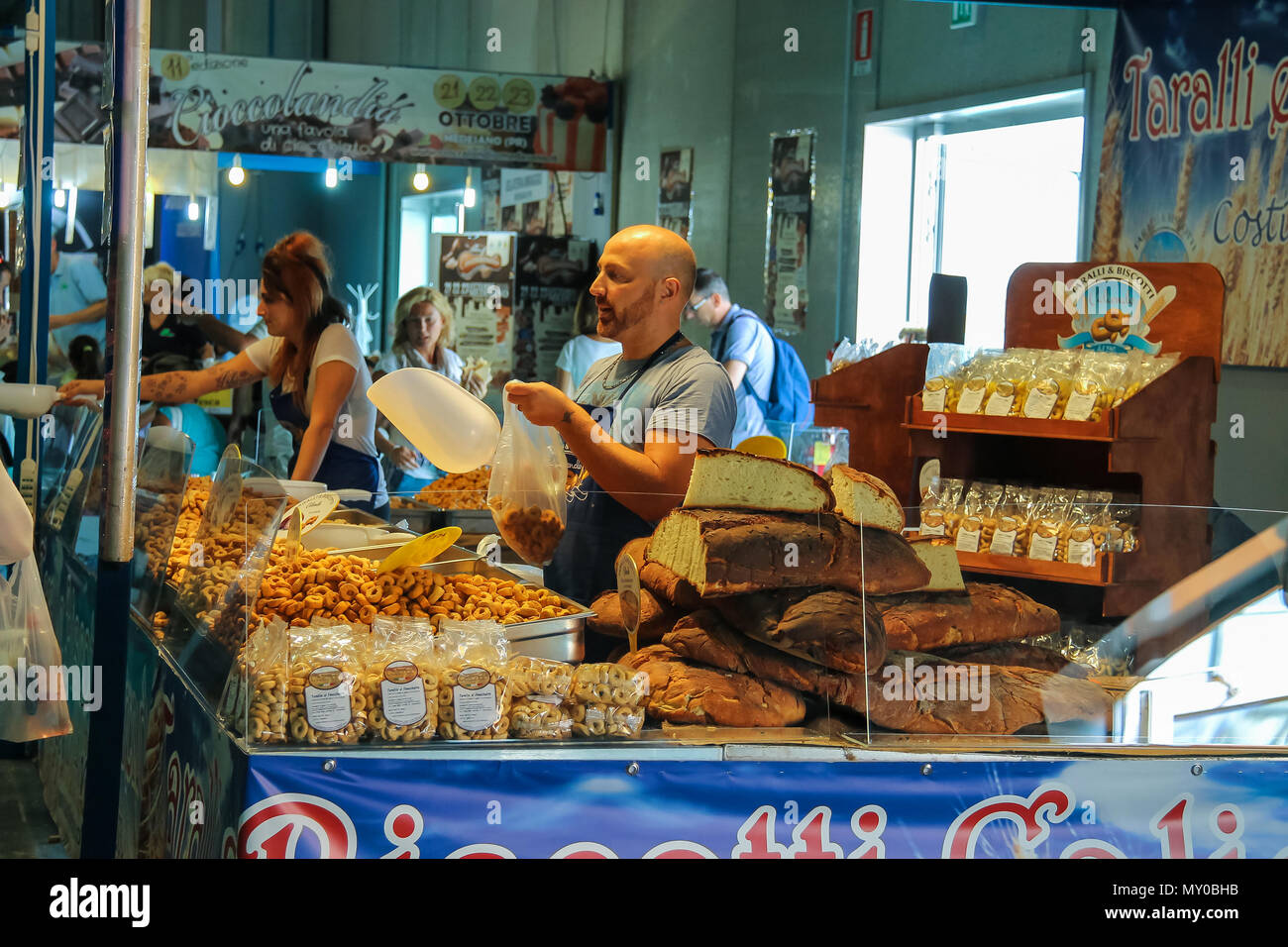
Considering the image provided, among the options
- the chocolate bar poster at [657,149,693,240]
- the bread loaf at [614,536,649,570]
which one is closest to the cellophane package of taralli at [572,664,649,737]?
the bread loaf at [614,536,649,570]

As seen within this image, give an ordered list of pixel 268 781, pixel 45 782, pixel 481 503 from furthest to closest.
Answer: pixel 45 782, pixel 481 503, pixel 268 781

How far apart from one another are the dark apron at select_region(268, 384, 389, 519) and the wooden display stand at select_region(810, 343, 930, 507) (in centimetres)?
163

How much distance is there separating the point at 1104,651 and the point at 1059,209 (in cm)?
423

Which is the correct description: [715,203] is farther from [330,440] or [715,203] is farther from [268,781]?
[268,781]

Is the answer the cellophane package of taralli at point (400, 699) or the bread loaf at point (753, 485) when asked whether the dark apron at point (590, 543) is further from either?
the cellophane package of taralli at point (400, 699)

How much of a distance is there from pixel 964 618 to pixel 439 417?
3.93 feet

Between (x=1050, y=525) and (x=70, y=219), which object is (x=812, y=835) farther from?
(x=70, y=219)

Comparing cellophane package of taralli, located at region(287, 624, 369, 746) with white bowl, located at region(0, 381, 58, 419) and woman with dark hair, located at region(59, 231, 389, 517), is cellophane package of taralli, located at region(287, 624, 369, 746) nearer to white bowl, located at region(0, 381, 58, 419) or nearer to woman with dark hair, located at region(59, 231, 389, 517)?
white bowl, located at region(0, 381, 58, 419)

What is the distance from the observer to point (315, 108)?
8312 millimetres

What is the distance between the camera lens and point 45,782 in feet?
14.6

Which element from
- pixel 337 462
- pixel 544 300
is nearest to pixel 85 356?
pixel 544 300

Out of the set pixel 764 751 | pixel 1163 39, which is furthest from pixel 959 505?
pixel 1163 39

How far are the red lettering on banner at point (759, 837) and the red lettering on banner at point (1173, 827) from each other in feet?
2.13

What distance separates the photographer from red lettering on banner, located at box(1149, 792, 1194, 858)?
2.29 metres
